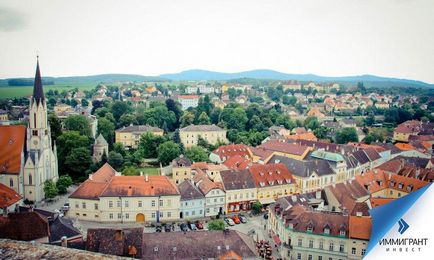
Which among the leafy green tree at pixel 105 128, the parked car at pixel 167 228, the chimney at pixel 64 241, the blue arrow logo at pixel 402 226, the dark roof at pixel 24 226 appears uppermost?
the blue arrow logo at pixel 402 226

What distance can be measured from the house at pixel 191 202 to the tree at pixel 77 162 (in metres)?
7.69

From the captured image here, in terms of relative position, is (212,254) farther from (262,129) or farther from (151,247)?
(262,129)

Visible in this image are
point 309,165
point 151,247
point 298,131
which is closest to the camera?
point 151,247

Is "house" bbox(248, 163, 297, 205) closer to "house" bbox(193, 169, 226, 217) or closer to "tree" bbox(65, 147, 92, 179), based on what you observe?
"house" bbox(193, 169, 226, 217)

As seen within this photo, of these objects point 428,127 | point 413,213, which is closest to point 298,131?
point 428,127

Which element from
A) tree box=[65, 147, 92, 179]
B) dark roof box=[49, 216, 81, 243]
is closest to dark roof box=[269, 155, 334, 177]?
tree box=[65, 147, 92, 179]

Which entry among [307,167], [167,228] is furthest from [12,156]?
[307,167]

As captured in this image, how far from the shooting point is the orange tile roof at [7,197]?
14.4 meters

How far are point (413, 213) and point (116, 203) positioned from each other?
Answer: 38.1ft

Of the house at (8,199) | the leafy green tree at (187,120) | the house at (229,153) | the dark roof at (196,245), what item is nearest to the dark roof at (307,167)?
the house at (229,153)

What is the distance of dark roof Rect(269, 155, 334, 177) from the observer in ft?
65.8

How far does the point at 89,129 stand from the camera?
29.1m

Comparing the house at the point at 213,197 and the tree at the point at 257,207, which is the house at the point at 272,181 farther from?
the house at the point at 213,197

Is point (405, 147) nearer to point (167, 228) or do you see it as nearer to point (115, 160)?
point (167, 228)
